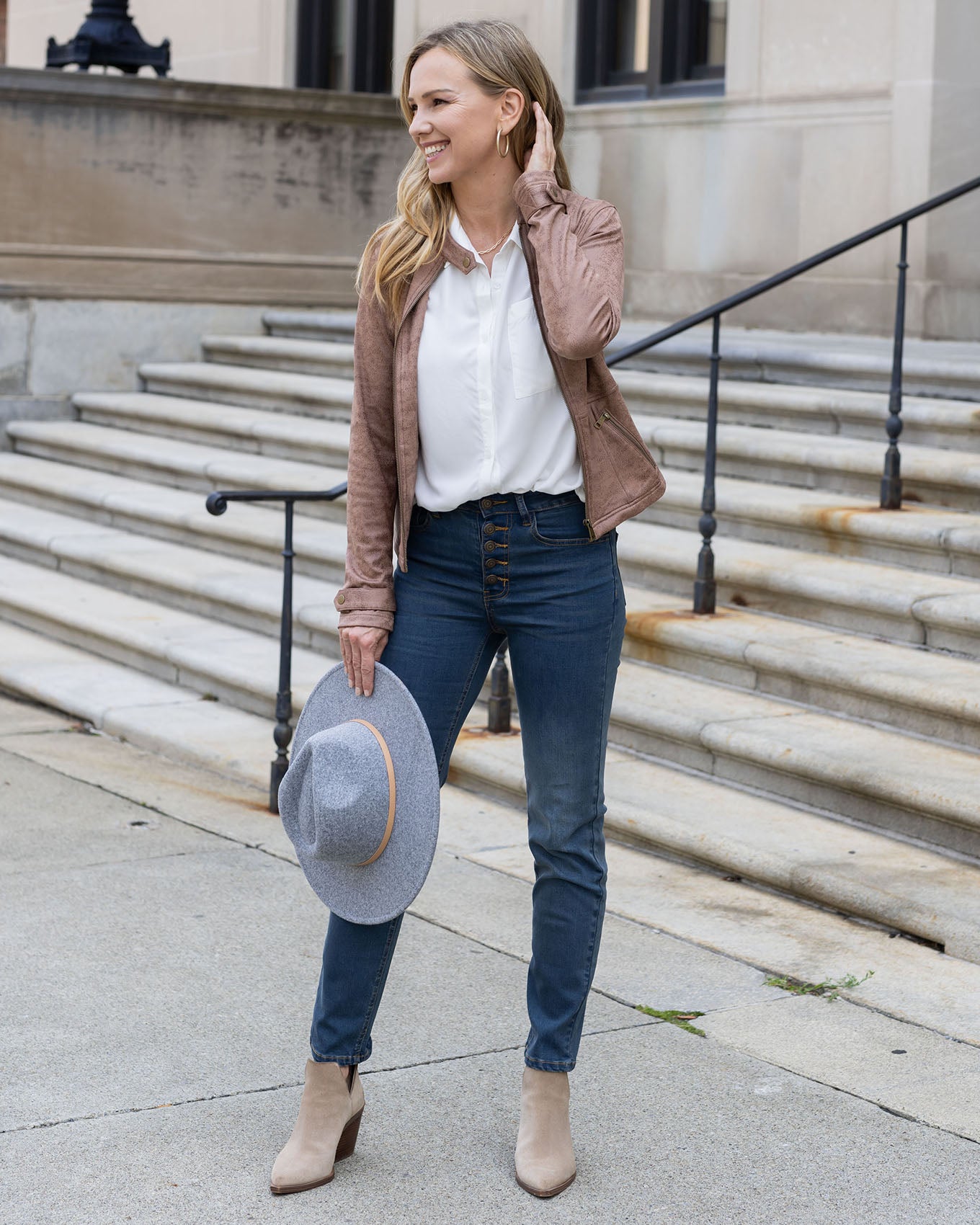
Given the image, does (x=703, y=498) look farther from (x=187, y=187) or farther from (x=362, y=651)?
(x=187, y=187)

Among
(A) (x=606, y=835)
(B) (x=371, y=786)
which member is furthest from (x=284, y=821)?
(A) (x=606, y=835)

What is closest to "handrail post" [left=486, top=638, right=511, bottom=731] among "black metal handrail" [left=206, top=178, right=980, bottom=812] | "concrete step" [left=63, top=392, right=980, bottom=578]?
"black metal handrail" [left=206, top=178, right=980, bottom=812]

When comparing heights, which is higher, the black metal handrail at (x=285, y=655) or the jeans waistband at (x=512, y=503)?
the jeans waistband at (x=512, y=503)

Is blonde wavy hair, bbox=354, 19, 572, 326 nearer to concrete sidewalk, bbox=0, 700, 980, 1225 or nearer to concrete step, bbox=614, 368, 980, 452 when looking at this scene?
concrete sidewalk, bbox=0, 700, 980, 1225

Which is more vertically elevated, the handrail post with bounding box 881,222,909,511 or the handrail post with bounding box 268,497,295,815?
the handrail post with bounding box 881,222,909,511

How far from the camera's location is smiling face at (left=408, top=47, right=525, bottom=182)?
Result: 10.4 ft

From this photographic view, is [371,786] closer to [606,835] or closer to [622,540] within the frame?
[606,835]

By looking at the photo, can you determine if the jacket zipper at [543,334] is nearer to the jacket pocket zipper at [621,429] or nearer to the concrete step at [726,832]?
the jacket pocket zipper at [621,429]

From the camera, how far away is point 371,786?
324cm

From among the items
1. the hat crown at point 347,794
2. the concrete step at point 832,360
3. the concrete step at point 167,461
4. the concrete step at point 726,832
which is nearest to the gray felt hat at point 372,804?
the hat crown at point 347,794

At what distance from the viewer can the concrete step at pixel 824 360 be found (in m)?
7.92

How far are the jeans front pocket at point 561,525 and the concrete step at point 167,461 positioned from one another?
523cm

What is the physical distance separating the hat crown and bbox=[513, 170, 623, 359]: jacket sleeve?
2.64 ft

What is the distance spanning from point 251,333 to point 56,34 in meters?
6.30
